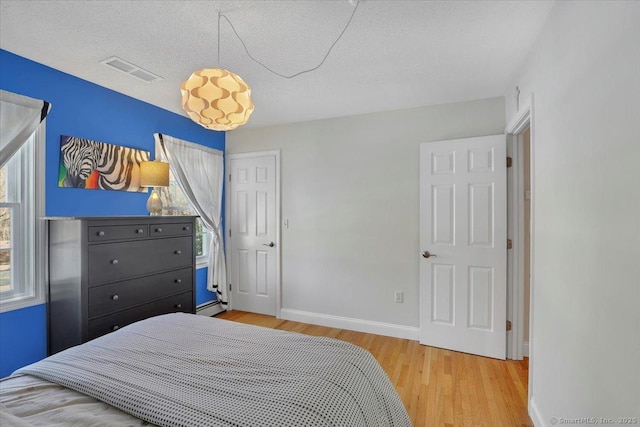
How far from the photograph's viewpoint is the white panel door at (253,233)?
151 inches

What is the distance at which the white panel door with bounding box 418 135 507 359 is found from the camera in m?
2.74

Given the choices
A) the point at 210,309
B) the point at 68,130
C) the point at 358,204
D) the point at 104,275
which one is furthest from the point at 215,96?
the point at 210,309

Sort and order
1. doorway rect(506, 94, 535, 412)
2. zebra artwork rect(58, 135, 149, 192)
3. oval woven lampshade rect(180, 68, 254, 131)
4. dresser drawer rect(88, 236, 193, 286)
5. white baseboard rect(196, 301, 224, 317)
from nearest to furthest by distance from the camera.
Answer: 1. oval woven lampshade rect(180, 68, 254, 131)
2. dresser drawer rect(88, 236, 193, 286)
3. zebra artwork rect(58, 135, 149, 192)
4. doorway rect(506, 94, 535, 412)
5. white baseboard rect(196, 301, 224, 317)

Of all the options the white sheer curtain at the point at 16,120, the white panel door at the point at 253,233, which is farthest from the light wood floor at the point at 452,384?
the white sheer curtain at the point at 16,120

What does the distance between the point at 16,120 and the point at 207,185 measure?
5.96 feet

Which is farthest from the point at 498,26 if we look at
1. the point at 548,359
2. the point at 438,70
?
the point at 548,359

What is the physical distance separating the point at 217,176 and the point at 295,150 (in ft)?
3.55

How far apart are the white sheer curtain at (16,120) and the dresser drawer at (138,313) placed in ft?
4.09

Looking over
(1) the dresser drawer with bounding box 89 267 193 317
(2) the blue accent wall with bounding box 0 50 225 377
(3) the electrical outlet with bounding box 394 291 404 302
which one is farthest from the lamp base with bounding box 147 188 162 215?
(3) the electrical outlet with bounding box 394 291 404 302

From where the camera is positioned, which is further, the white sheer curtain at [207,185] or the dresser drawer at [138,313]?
the white sheer curtain at [207,185]

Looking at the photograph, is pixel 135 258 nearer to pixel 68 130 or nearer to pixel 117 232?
pixel 117 232

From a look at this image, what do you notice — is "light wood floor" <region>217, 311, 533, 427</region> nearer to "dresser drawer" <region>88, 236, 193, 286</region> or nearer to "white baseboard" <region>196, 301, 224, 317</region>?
"white baseboard" <region>196, 301, 224, 317</region>

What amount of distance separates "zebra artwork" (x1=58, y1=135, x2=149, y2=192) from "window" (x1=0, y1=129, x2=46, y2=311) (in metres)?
0.17

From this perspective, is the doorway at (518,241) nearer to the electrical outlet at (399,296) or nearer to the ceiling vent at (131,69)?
the electrical outlet at (399,296)
